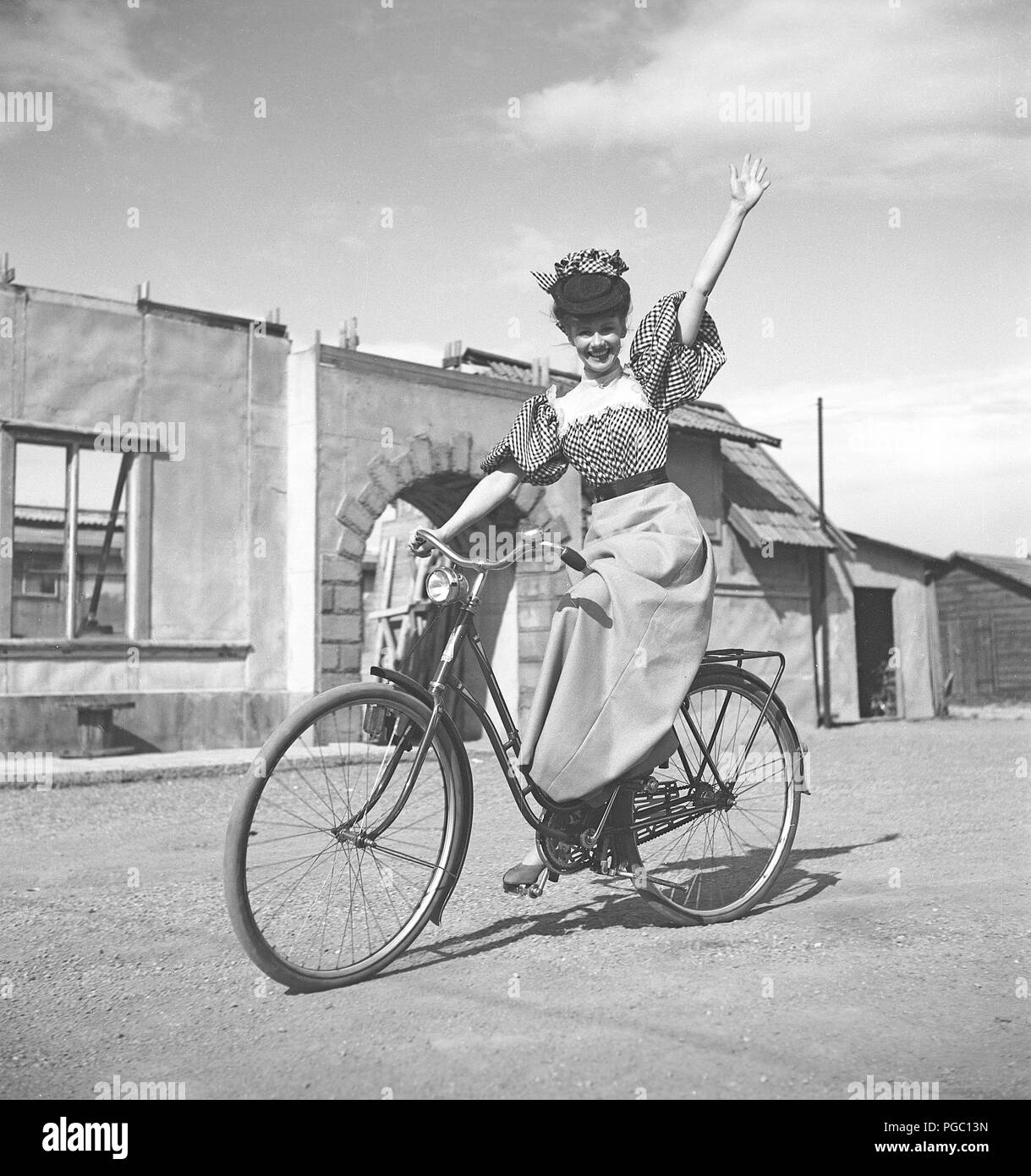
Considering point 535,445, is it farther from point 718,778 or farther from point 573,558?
point 718,778

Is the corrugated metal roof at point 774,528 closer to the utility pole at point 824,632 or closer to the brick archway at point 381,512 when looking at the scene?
the utility pole at point 824,632

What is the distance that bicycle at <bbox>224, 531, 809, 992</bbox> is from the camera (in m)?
3.07

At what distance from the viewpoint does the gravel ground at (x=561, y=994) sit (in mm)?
2383

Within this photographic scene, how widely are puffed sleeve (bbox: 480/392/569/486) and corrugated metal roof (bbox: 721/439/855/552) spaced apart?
13678 millimetres

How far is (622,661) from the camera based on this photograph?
11.4ft

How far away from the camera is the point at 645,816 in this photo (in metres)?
3.61

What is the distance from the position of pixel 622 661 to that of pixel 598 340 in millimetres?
1036

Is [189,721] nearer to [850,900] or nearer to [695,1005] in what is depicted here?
[850,900]

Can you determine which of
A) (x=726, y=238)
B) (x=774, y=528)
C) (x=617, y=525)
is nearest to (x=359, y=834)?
(x=617, y=525)

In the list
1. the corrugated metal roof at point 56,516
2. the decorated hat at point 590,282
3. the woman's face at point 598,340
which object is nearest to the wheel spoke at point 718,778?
the woman's face at point 598,340

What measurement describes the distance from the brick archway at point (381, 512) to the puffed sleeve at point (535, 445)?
7801mm

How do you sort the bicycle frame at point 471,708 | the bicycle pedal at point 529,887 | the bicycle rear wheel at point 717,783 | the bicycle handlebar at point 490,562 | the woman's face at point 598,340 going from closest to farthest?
the bicycle frame at point 471,708 → the bicycle handlebar at point 490,562 → the bicycle pedal at point 529,887 → the bicycle rear wheel at point 717,783 → the woman's face at point 598,340
